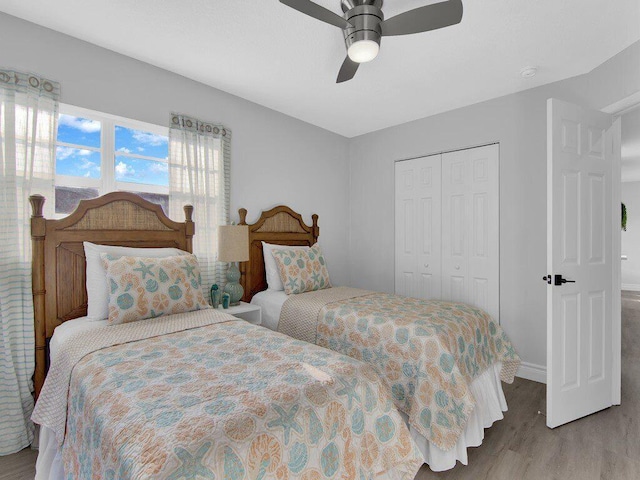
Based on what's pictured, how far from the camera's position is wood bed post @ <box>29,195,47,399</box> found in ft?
6.50

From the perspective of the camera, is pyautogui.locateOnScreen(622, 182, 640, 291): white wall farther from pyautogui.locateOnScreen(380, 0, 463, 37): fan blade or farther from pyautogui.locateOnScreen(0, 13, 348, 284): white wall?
pyautogui.locateOnScreen(380, 0, 463, 37): fan blade

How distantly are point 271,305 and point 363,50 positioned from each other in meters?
2.09

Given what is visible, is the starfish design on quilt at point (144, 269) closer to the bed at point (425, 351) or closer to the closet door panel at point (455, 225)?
the bed at point (425, 351)

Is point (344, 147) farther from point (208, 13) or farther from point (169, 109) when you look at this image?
point (208, 13)

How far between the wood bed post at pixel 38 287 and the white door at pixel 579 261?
3.24 m

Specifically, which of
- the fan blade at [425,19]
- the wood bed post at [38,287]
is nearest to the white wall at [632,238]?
the fan blade at [425,19]

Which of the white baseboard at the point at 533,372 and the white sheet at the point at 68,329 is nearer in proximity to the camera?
the white sheet at the point at 68,329

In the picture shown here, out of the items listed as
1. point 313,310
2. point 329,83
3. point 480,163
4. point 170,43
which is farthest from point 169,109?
point 480,163

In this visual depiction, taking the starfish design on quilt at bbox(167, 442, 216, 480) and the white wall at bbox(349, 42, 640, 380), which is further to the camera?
the white wall at bbox(349, 42, 640, 380)

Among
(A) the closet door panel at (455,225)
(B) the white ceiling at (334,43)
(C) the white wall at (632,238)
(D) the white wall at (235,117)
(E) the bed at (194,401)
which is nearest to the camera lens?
(E) the bed at (194,401)

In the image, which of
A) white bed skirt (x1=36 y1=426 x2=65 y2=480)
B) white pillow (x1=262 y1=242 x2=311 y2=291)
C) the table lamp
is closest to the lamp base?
the table lamp

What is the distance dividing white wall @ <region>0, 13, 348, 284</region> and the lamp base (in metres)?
0.61

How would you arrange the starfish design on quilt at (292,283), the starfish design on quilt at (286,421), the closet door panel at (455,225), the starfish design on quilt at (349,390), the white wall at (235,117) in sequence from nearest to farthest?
1. the starfish design on quilt at (286,421)
2. the starfish design on quilt at (349,390)
3. the white wall at (235,117)
4. the starfish design on quilt at (292,283)
5. the closet door panel at (455,225)

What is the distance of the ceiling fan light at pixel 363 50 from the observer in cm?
168
